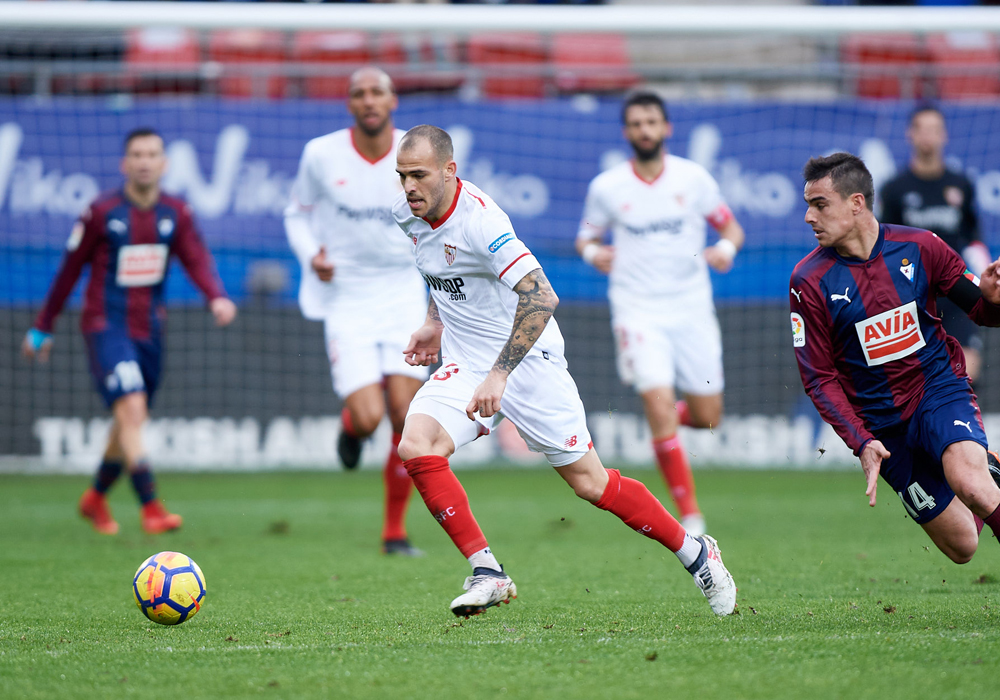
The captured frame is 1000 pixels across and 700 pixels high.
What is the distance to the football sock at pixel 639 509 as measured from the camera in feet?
16.0

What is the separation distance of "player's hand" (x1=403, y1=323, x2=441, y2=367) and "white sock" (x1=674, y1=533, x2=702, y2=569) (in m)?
1.39

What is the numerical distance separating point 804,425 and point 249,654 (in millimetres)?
8290

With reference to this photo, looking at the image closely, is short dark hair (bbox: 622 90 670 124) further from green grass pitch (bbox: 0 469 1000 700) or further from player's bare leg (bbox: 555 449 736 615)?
player's bare leg (bbox: 555 449 736 615)

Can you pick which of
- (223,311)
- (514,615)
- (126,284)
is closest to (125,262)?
(126,284)

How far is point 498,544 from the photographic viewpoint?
24.4 feet

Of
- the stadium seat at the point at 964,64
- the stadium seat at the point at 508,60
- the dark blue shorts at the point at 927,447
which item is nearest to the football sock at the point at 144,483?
the dark blue shorts at the point at 927,447

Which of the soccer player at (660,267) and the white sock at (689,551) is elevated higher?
the soccer player at (660,267)

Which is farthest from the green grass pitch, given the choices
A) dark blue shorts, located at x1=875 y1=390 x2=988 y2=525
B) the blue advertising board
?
the blue advertising board

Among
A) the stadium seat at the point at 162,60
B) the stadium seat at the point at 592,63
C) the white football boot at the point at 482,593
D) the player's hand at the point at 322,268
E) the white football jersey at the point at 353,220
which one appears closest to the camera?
the white football boot at the point at 482,593

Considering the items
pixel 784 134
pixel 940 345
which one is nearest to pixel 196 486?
pixel 784 134

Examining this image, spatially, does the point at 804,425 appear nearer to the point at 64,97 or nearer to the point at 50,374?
the point at 50,374

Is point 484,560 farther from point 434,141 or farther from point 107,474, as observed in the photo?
point 107,474

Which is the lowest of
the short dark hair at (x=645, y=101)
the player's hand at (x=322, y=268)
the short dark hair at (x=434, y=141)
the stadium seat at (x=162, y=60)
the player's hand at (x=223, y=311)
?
the player's hand at (x=223, y=311)

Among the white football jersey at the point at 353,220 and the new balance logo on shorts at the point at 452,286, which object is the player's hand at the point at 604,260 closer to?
the white football jersey at the point at 353,220
